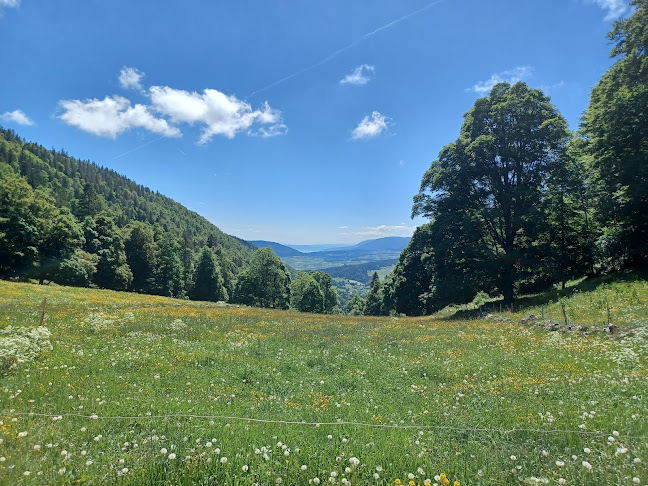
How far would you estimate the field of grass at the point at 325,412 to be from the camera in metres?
4.79

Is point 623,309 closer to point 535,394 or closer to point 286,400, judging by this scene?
point 535,394

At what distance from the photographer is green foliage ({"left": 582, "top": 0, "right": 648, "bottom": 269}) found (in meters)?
23.5

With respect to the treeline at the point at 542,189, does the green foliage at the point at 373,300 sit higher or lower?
lower

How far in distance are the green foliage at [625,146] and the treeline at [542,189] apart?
74mm

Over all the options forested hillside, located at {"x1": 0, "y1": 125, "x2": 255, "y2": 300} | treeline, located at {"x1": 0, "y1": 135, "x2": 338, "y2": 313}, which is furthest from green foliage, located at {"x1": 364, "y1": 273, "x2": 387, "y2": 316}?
forested hillside, located at {"x1": 0, "y1": 125, "x2": 255, "y2": 300}

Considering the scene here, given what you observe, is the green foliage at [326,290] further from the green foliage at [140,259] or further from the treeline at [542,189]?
the treeline at [542,189]

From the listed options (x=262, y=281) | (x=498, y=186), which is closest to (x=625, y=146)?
(x=498, y=186)

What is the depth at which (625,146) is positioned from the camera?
2500 cm

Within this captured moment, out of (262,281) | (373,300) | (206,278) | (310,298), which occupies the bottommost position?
(373,300)

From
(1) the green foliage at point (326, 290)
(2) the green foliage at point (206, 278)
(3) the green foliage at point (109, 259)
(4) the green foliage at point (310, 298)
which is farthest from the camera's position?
(1) the green foliage at point (326, 290)

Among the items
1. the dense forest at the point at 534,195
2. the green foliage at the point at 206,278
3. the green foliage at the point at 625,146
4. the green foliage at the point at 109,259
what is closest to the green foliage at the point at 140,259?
the green foliage at the point at 109,259

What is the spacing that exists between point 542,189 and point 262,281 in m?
61.4

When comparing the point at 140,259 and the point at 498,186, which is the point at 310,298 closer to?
the point at 140,259

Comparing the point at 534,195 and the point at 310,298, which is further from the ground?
the point at 534,195
